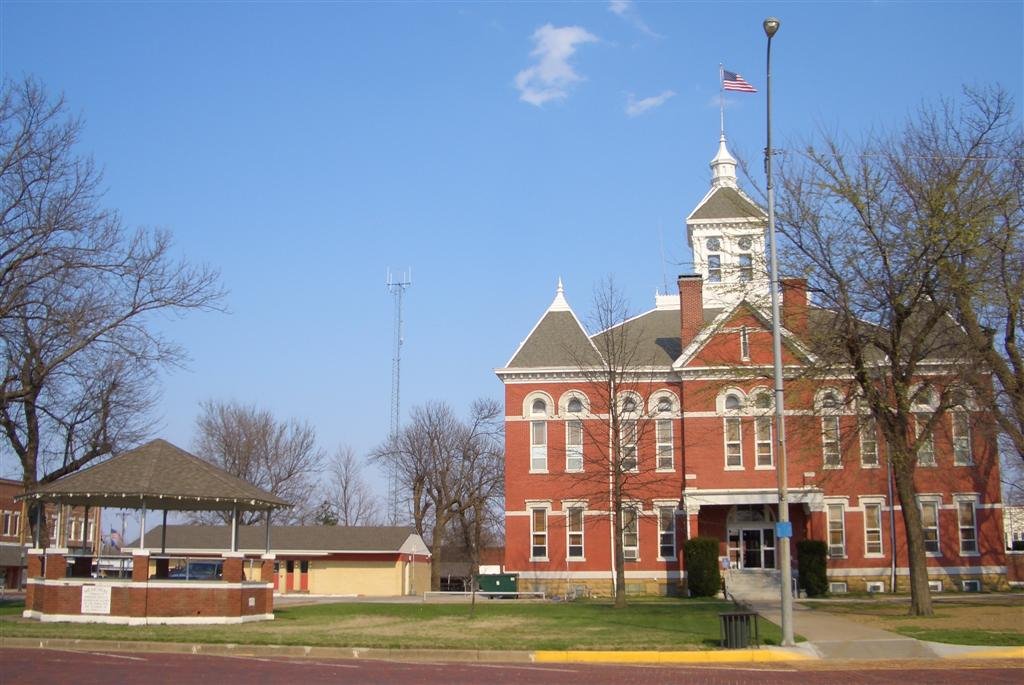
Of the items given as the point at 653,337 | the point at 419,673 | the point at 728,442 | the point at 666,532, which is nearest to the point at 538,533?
the point at 666,532

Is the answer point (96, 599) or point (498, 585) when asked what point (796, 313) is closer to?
point (96, 599)

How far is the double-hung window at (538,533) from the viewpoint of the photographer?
48562 mm

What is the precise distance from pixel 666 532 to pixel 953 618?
20.3 m

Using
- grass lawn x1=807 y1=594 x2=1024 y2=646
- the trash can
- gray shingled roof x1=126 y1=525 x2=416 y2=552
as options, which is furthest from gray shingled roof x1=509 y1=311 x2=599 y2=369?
the trash can

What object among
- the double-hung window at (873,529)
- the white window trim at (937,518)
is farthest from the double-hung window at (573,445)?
the white window trim at (937,518)

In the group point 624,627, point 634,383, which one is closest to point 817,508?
point 634,383

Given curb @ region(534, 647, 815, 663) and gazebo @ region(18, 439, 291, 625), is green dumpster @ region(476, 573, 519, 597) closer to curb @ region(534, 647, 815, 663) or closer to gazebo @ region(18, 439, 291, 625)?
gazebo @ region(18, 439, 291, 625)

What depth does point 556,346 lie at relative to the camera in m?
49.9

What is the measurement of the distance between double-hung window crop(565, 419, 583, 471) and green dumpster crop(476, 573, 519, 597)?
5.74m

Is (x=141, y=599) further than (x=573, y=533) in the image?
No

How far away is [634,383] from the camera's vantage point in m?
46.3

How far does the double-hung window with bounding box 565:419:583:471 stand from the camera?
48.8m

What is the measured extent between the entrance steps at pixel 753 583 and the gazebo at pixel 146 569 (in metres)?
20.3

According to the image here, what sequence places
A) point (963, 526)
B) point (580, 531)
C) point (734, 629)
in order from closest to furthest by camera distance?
1. point (734, 629)
2. point (963, 526)
3. point (580, 531)
